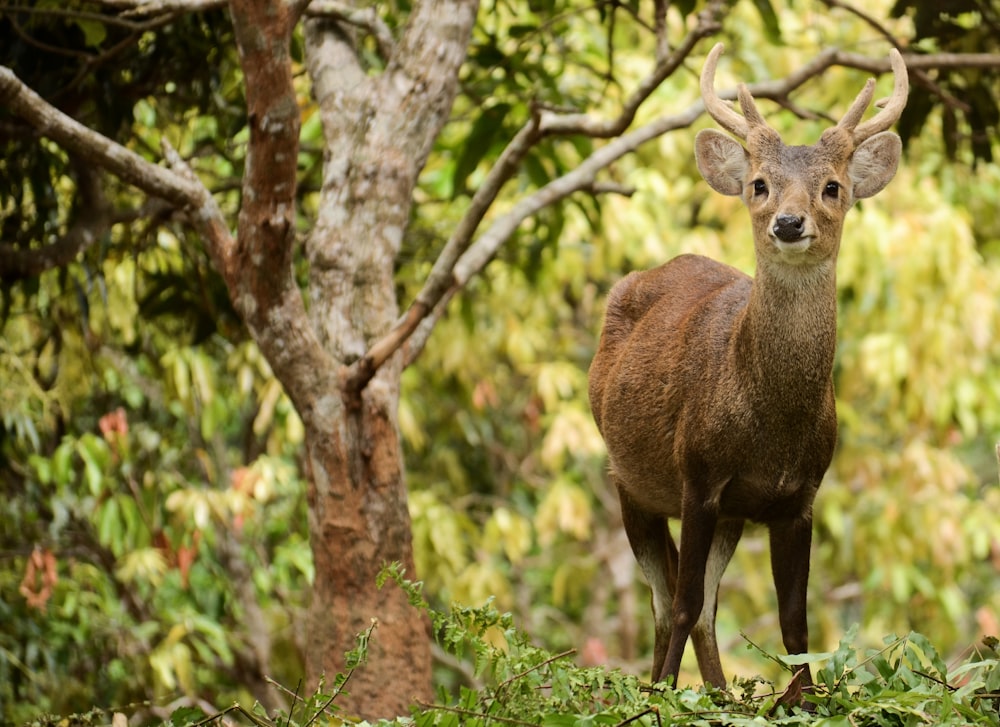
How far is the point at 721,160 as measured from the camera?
15.1 ft

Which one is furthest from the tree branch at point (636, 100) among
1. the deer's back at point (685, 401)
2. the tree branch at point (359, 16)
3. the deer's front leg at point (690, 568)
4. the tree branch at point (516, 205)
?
the deer's front leg at point (690, 568)

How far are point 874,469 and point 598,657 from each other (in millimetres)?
2755

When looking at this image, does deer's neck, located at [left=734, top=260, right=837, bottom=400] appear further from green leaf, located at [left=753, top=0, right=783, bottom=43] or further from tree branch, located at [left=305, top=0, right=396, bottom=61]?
green leaf, located at [left=753, top=0, right=783, bottom=43]

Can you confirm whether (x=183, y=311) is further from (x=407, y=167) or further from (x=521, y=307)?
(x=521, y=307)

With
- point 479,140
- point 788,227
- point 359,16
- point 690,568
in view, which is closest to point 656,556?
point 690,568

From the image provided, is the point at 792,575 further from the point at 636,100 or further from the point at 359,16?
the point at 359,16

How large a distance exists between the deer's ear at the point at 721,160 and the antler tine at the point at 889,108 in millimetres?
363

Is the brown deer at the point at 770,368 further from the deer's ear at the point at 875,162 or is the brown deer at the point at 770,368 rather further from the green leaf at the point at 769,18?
the green leaf at the point at 769,18

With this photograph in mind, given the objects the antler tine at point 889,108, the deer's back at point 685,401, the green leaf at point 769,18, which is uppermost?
the green leaf at point 769,18

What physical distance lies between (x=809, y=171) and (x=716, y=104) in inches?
14.4

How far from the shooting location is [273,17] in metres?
4.56

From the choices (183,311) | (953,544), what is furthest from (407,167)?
(953,544)

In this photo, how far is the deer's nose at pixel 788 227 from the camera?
13.3ft

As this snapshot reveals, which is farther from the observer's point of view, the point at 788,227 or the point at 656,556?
the point at 656,556
